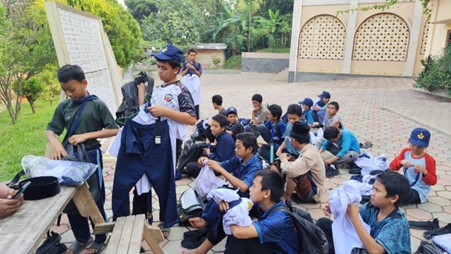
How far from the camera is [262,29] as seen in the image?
24.4m

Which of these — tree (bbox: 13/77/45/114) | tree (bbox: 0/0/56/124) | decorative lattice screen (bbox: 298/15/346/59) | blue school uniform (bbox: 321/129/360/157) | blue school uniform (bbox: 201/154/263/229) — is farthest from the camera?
decorative lattice screen (bbox: 298/15/346/59)

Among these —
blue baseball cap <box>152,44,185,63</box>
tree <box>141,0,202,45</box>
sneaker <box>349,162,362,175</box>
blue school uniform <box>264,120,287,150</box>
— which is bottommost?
sneaker <box>349,162,362,175</box>

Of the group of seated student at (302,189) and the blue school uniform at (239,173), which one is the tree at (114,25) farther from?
the blue school uniform at (239,173)

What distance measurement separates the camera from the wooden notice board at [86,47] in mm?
3617

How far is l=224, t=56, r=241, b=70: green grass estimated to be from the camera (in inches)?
1037

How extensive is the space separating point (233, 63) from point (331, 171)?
903 inches

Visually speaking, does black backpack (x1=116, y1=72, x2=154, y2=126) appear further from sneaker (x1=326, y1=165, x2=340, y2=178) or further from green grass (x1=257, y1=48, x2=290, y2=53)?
green grass (x1=257, y1=48, x2=290, y2=53)

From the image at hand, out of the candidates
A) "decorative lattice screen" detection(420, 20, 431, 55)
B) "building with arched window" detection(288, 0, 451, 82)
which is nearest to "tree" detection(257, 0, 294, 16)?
"building with arched window" detection(288, 0, 451, 82)

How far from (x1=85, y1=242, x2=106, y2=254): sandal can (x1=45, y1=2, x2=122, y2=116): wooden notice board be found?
216 centimetres

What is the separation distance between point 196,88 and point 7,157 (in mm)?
3553

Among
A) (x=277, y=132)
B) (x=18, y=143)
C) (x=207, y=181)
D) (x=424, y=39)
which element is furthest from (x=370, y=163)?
(x=424, y=39)

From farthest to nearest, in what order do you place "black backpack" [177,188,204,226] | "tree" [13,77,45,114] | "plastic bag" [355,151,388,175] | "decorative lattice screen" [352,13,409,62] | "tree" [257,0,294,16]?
"tree" [257,0,294,16]
"decorative lattice screen" [352,13,409,62]
"tree" [13,77,45,114]
"plastic bag" [355,151,388,175]
"black backpack" [177,188,204,226]

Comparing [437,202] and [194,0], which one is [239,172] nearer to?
[437,202]

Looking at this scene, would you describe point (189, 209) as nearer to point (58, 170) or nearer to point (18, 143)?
point (58, 170)
